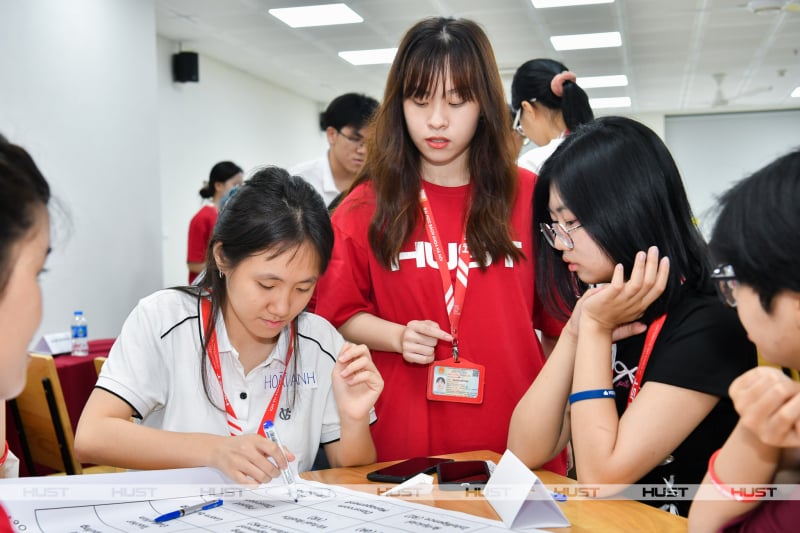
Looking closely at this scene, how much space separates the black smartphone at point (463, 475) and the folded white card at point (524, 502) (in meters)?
0.14

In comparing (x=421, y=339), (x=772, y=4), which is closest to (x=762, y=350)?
(x=421, y=339)

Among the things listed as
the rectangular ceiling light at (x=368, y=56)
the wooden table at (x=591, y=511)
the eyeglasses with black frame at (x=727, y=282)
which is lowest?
the wooden table at (x=591, y=511)

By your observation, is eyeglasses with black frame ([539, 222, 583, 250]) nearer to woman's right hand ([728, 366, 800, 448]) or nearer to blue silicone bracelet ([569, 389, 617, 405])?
blue silicone bracelet ([569, 389, 617, 405])

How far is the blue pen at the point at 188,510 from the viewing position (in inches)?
43.8

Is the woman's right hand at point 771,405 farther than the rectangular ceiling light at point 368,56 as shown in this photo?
No

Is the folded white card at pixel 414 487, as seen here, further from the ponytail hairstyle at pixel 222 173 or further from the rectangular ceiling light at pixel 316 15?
the rectangular ceiling light at pixel 316 15

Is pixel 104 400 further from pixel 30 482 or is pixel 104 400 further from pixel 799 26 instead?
pixel 799 26

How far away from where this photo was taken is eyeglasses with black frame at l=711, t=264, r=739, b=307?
0.98 metres

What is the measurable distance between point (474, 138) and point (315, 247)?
543mm

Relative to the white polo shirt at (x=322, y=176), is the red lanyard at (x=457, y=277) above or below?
below

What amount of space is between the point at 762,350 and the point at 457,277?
84 centimetres

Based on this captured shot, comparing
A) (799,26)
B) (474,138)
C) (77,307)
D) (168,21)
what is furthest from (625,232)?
(799,26)

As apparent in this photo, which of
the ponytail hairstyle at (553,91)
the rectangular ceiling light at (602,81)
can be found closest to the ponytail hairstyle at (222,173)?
the ponytail hairstyle at (553,91)

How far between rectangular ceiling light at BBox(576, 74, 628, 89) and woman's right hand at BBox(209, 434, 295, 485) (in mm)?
9116
